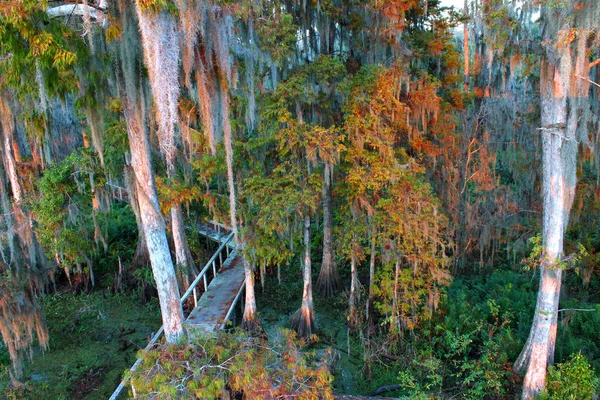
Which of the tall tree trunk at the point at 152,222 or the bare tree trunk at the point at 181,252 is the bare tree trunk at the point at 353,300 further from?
the bare tree trunk at the point at 181,252

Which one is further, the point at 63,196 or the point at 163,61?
the point at 63,196

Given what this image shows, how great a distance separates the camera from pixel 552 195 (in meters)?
7.36

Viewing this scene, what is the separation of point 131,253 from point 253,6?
11.0 m

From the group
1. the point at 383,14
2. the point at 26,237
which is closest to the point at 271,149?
the point at 383,14

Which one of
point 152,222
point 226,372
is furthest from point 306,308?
point 226,372

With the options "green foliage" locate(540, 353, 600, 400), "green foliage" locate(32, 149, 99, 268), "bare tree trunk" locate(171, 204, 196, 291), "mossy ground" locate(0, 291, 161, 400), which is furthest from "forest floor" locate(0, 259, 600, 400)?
"green foliage" locate(32, 149, 99, 268)

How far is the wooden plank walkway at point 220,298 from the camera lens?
10.0m

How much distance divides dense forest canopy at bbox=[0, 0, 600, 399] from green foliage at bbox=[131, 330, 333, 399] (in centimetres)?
4

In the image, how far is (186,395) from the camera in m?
5.54

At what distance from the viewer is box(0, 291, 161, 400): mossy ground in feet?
29.9

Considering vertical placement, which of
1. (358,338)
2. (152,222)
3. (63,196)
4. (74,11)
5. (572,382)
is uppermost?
(74,11)

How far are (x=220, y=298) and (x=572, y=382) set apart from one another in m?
7.96

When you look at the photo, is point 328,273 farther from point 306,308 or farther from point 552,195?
point 552,195

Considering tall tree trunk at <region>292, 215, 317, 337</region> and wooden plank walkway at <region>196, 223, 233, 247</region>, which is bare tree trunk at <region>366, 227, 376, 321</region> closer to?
tall tree trunk at <region>292, 215, 317, 337</region>
